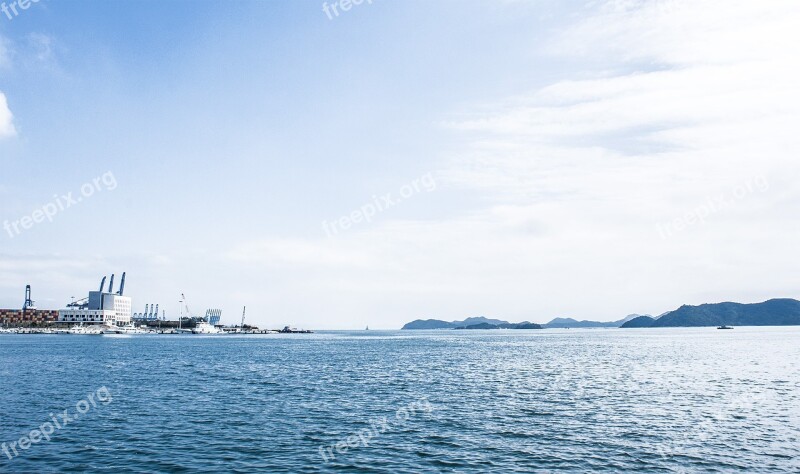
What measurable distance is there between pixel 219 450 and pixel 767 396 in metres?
63.6

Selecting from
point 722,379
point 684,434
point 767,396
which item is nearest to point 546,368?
point 722,379

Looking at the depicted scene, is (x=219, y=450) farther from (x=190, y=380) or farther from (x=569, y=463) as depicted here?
(x=190, y=380)

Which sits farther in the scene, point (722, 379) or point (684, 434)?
point (722, 379)

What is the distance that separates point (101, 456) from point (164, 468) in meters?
6.58

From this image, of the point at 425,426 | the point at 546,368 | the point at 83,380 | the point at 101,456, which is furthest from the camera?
the point at 546,368

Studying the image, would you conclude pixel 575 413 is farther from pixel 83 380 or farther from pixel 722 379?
pixel 83 380

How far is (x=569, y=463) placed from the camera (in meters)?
36.3

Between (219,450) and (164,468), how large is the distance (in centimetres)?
486

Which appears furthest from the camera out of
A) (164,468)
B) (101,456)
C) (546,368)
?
(546,368)

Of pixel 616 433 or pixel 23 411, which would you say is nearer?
pixel 616 433

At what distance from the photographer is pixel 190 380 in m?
82.1

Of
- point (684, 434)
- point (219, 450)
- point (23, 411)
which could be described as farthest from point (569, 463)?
point (23, 411)

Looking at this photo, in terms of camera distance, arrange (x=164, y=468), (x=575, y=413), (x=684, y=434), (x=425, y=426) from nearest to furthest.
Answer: (x=164, y=468), (x=684, y=434), (x=425, y=426), (x=575, y=413)

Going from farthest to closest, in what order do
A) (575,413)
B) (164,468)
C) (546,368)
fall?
(546,368) < (575,413) < (164,468)
